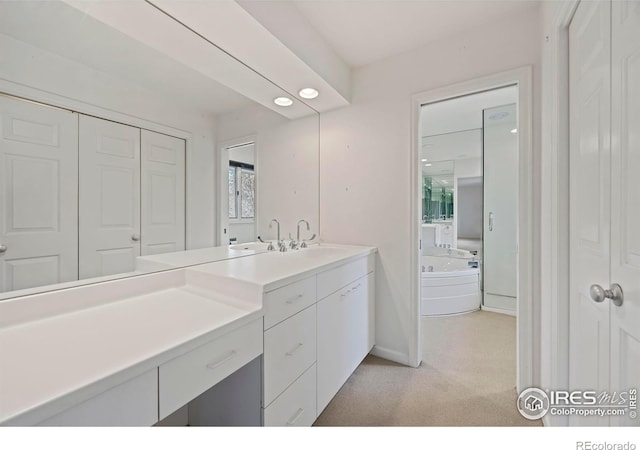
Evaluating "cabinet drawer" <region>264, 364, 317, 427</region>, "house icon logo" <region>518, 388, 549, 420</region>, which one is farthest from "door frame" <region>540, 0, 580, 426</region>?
"cabinet drawer" <region>264, 364, 317, 427</region>

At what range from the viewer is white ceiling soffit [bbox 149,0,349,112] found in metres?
1.20

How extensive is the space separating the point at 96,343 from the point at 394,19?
2.24m

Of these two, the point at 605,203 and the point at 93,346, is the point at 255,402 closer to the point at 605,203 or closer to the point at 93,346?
the point at 93,346

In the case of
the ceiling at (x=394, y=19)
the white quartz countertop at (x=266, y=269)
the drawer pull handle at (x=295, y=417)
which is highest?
Result: the ceiling at (x=394, y=19)

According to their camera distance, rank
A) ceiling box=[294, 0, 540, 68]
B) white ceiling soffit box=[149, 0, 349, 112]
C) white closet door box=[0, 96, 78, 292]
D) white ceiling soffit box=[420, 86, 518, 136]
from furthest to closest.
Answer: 1. white ceiling soffit box=[420, 86, 518, 136]
2. ceiling box=[294, 0, 540, 68]
3. white ceiling soffit box=[149, 0, 349, 112]
4. white closet door box=[0, 96, 78, 292]

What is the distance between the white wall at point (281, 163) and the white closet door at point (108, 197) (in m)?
0.50

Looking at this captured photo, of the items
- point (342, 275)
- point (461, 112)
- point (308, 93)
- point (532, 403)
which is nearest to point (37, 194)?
point (342, 275)

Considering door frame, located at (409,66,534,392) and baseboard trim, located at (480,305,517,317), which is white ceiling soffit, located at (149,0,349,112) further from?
baseboard trim, located at (480,305,517,317)

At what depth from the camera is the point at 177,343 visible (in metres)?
0.74

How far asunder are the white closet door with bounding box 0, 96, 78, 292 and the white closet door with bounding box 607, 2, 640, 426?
1.80 metres

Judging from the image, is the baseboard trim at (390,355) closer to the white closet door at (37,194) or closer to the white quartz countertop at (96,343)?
the white quartz countertop at (96,343)

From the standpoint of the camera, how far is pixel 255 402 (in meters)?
1.05

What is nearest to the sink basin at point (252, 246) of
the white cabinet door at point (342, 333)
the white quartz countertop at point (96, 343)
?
the white quartz countertop at point (96, 343)

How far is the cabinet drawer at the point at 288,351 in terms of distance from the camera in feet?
3.51
